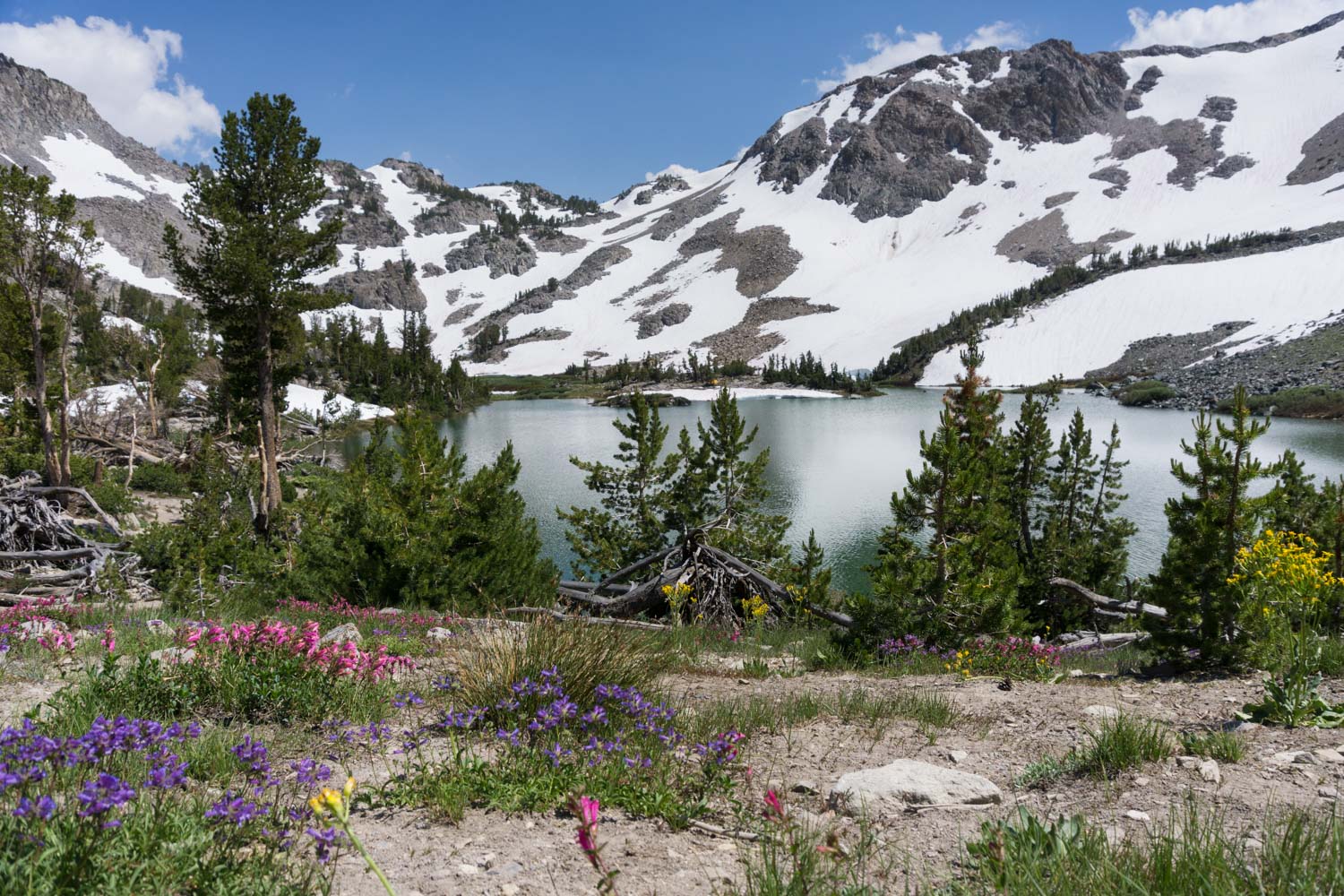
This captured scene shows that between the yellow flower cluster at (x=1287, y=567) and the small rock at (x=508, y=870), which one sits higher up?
the yellow flower cluster at (x=1287, y=567)

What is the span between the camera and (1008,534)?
1644cm

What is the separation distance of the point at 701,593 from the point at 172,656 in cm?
981

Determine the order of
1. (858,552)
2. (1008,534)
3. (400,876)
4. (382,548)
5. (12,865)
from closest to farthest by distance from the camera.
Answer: (12,865)
(400,876)
(382,548)
(1008,534)
(858,552)

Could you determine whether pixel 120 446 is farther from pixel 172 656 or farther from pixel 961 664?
pixel 961 664

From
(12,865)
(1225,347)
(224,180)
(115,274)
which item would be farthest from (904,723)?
(115,274)

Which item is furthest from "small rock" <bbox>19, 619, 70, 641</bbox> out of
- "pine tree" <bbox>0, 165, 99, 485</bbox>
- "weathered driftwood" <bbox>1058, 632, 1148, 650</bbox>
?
"pine tree" <bbox>0, 165, 99, 485</bbox>

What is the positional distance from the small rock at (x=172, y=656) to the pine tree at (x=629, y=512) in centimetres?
1524

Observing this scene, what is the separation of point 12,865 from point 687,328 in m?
181

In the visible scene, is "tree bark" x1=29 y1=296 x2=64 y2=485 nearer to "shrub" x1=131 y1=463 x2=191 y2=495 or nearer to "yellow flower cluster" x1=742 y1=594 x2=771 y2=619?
"shrub" x1=131 y1=463 x2=191 y2=495

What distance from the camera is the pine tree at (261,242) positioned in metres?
21.5

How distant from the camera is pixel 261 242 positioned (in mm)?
22141

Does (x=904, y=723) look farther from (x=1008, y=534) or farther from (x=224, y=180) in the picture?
(x=224, y=180)

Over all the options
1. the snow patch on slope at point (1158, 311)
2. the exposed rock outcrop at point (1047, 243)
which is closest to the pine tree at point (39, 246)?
the snow patch on slope at point (1158, 311)

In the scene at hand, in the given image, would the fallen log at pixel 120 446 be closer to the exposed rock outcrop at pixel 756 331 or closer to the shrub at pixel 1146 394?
the shrub at pixel 1146 394
